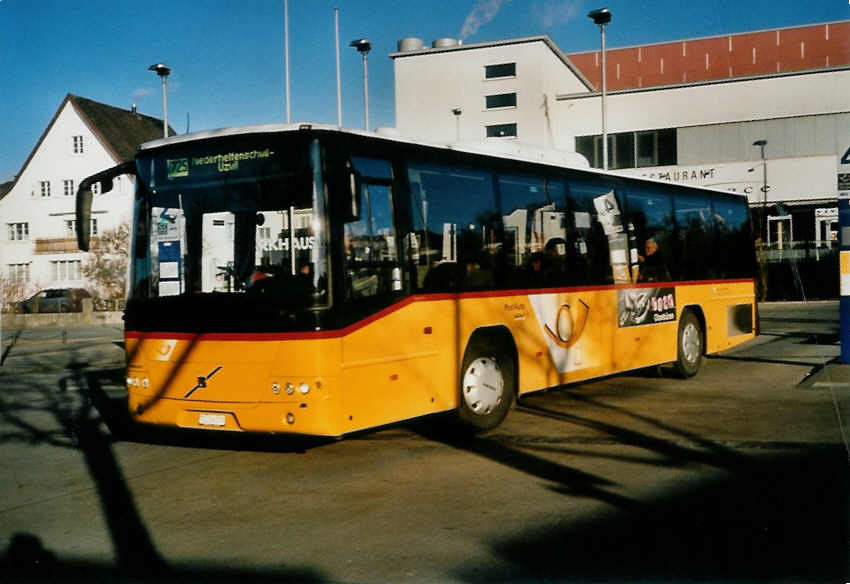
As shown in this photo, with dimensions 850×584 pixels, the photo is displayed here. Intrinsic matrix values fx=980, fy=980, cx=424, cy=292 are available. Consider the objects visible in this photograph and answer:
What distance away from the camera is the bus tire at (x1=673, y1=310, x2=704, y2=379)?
605 inches

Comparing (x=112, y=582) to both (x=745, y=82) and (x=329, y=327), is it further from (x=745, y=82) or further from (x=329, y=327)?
(x=745, y=82)

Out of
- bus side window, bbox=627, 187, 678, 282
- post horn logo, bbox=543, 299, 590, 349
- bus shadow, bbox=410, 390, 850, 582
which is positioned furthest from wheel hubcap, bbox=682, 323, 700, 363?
bus shadow, bbox=410, 390, 850, 582

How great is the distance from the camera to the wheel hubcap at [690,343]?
15.5 m

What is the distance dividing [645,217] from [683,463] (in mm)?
6637

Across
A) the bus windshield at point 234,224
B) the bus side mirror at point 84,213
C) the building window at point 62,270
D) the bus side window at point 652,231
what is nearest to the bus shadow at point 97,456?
the bus windshield at point 234,224

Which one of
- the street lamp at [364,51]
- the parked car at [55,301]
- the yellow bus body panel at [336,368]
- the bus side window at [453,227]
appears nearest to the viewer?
the yellow bus body panel at [336,368]

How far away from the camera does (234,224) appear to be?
906 centimetres

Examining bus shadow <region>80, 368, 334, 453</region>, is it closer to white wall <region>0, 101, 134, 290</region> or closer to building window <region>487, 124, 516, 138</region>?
building window <region>487, 124, 516, 138</region>

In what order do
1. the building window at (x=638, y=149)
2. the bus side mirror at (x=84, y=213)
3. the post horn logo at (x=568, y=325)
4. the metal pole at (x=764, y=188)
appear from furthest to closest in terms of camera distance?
the building window at (x=638, y=149) → the metal pole at (x=764, y=188) → the post horn logo at (x=568, y=325) → the bus side mirror at (x=84, y=213)

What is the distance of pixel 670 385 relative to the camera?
14.7 metres

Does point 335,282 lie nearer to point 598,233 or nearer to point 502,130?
point 598,233

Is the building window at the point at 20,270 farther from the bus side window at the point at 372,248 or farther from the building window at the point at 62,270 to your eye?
the bus side window at the point at 372,248

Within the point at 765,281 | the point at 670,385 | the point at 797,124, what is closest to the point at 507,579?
the point at 670,385

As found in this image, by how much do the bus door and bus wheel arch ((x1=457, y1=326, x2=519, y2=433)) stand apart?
0.72 metres
